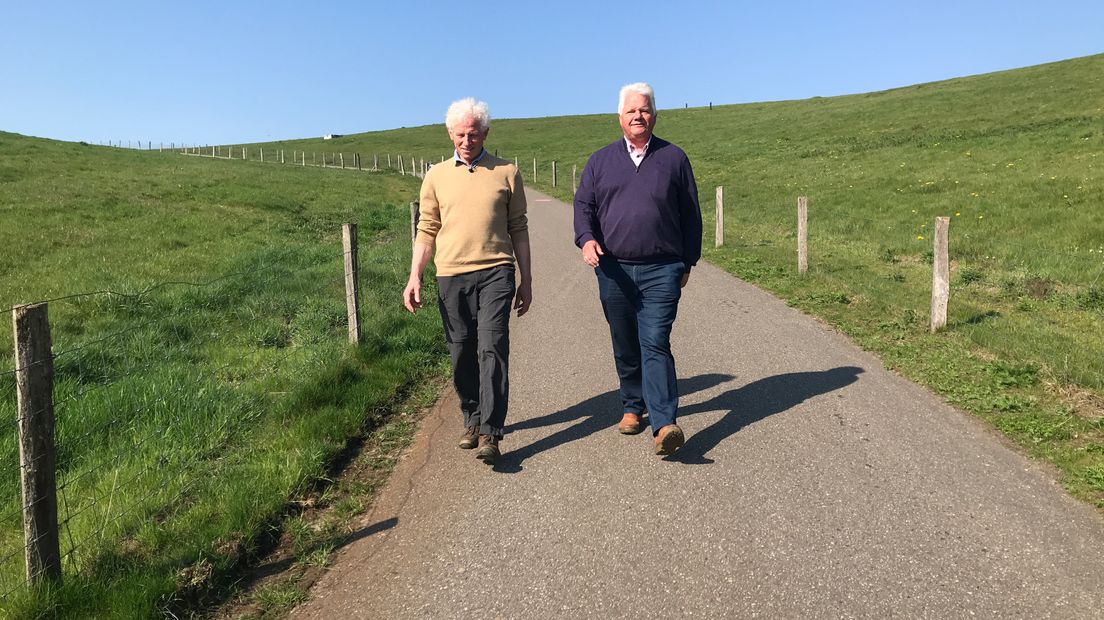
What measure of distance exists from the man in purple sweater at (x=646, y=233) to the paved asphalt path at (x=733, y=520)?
18.7 inches

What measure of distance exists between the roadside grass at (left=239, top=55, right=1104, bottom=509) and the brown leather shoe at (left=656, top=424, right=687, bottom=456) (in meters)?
2.08

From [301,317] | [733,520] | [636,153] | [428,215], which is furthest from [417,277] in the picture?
[301,317]

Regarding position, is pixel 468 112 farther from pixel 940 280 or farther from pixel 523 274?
pixel 940 280

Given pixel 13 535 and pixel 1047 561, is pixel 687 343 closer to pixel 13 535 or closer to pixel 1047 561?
pixel 1047 561

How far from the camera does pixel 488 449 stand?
4324mm

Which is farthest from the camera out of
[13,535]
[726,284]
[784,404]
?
[726,284]

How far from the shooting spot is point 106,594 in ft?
9.61

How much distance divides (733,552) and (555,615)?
0.92 metres

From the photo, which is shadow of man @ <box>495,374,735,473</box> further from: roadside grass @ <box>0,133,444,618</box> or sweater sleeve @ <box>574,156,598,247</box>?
sweater sleeve @ <box>574,156,598,247</box>

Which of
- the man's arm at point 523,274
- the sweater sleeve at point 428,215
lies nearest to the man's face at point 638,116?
the man's arm at point 523,274

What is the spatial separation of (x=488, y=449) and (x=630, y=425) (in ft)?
3.42

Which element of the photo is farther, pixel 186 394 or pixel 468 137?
pixel 186 394

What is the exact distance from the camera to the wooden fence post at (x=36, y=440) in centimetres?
289

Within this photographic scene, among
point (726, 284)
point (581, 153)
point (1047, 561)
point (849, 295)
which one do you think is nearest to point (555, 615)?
point (1047, 561)
